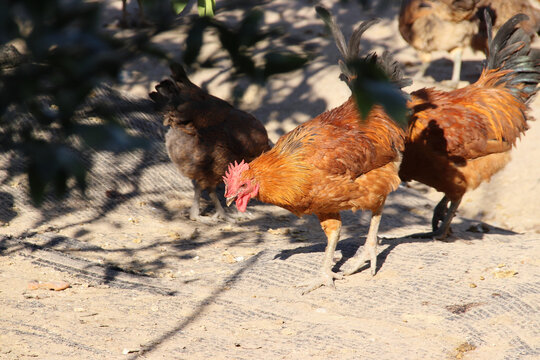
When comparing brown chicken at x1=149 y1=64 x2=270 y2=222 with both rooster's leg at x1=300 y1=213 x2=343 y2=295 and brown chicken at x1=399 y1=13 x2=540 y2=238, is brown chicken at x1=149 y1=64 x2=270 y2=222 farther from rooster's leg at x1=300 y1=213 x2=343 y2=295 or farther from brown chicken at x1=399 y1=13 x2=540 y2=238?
rooster's leg at x1=300 y1=213 x2=343 y2=295

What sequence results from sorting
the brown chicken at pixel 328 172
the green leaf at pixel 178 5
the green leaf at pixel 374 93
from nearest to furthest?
the green leaf at pixel 374 93 < the green leaf at pixel 178 5 < the brown chicken at pixel 328 172

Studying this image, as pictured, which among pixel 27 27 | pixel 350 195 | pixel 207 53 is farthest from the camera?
pixel 350 195

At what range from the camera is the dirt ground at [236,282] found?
11.0 ft

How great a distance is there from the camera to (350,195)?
402 cm

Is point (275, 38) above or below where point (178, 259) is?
above

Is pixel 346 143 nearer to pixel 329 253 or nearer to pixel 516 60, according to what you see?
pixel 329 253

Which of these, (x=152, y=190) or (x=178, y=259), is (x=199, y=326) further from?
(x=152, y=190)

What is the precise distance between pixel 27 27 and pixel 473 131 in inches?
176

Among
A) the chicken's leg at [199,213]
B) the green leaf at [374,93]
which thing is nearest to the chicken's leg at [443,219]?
the chicken's leg at [199,213]

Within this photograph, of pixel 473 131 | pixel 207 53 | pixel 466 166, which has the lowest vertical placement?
pixel 466 166

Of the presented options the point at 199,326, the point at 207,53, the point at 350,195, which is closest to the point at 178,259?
the point at 199,326

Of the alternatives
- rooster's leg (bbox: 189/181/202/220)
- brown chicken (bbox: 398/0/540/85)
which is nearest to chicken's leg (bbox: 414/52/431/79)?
brown chicken (bbox: 398/0/540/85)

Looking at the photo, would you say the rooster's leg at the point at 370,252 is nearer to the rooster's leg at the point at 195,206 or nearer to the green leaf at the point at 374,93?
the rooster's leg at the point at 195,206

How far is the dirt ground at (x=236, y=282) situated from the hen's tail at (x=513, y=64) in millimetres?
1308
